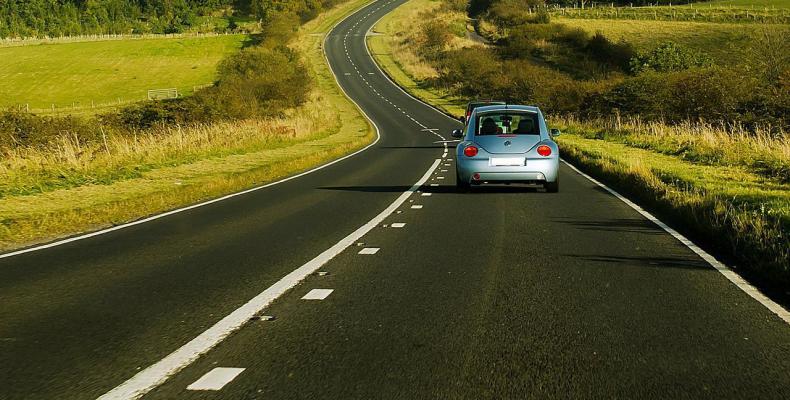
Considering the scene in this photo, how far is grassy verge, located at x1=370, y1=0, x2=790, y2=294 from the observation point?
8.38 m

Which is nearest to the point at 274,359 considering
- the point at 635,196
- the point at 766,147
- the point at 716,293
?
the point at 716,293

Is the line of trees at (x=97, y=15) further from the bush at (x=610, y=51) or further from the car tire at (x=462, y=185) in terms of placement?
the car tire at (x=462, y=185)

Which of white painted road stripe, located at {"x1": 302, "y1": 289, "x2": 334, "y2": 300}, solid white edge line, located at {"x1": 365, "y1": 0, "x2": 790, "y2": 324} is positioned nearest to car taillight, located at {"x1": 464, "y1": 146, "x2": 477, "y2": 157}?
solid white edge line, located at {"x1": 365, "y1": 0, "x2": 790, "y2": 324}

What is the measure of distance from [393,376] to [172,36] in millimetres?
124294

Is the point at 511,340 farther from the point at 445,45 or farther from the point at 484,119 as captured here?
the point at 445,45

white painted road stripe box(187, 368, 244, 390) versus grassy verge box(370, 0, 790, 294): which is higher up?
white painted road stripe box(187, 368, 244, 390)

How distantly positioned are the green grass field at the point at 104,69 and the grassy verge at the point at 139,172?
46600 mm

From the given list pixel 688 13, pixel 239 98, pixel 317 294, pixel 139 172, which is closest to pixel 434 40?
pixel 688 13

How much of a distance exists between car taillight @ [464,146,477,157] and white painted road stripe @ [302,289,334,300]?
27.8 feet

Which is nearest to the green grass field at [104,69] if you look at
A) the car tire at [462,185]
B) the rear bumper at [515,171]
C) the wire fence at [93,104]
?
the wire fence at [93,104]

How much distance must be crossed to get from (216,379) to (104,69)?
10179 centimetres

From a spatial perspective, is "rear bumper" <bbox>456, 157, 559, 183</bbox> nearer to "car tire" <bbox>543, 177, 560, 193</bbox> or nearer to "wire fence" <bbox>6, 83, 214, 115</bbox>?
"car tire" <bbox>543, 177, 560, 193</bbox>

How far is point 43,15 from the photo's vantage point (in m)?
180

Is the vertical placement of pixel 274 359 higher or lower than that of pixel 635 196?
higher
